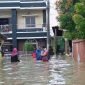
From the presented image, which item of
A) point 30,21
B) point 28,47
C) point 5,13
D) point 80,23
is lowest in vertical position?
point 28,47

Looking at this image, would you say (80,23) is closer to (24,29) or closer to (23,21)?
(24,29)

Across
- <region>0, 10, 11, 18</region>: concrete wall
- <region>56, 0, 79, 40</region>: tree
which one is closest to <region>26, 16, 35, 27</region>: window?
<region>0, 10, 11, 18</region>: concrete wall

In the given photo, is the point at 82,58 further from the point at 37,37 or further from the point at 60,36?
Answer: the point at 37,37

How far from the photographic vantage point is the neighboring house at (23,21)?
65.2 meters

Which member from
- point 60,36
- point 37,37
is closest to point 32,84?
point 60,36

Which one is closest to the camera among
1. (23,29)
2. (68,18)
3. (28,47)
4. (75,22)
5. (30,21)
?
(75,22)

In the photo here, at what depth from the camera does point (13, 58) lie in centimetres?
3872

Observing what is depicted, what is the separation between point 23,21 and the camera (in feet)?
220

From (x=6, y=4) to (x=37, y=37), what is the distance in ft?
19.8

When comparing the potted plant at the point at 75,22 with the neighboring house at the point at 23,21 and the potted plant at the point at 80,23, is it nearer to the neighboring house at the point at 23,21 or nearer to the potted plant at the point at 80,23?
the potted plant at the point at 80,23

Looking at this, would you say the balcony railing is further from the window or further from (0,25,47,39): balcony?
the window

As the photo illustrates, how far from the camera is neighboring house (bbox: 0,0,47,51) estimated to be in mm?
65250

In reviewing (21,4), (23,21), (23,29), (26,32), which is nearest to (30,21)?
(23,21)

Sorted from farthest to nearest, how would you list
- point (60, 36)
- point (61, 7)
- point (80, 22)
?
point (60, 36), point (61, 7), point (80, 22)
